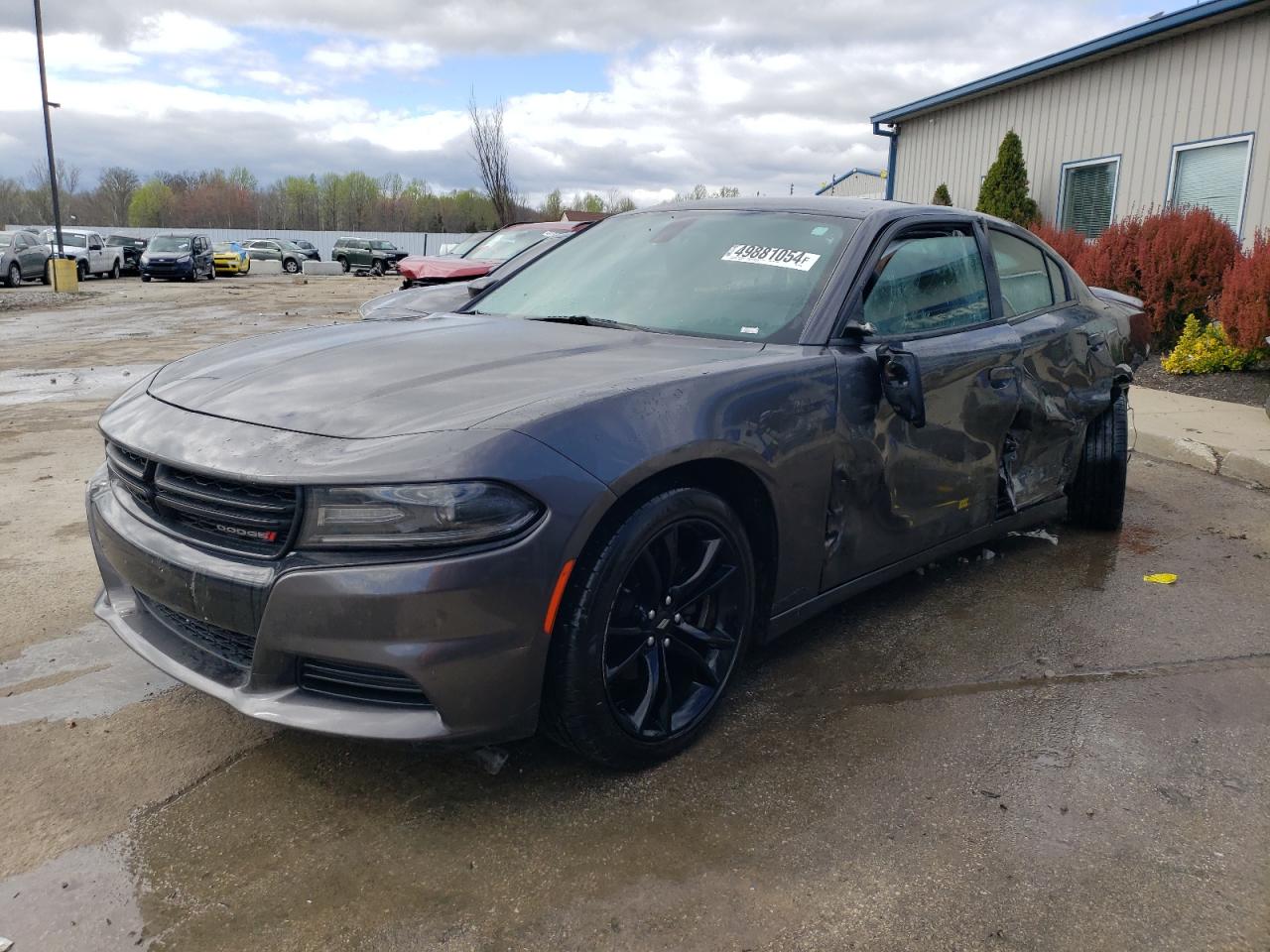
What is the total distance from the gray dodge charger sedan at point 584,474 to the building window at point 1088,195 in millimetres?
9649

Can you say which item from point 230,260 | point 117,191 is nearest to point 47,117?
point 230,260

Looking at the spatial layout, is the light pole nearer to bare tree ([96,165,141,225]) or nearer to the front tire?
the front tire

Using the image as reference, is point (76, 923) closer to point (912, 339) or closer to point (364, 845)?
point (364, 845)

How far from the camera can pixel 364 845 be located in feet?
7.69

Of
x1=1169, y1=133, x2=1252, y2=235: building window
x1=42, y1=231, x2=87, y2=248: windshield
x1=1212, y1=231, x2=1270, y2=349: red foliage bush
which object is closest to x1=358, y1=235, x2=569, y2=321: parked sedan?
x1=1212, y1=231, x2=1270, y2=349: red foliage bush

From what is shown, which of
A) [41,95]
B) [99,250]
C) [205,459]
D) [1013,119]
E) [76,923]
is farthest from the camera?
[99,250]

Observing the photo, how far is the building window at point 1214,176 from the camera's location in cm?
1023

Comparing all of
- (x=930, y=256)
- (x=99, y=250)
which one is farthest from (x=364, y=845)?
(x=99, y=250)

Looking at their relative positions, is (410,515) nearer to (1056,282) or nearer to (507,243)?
(1056,282)

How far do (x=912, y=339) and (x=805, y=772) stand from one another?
1540 mm

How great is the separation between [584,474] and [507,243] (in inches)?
472

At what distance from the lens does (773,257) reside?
11.0 feet

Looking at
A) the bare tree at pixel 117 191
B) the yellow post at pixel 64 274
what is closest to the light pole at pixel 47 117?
the yellow post at pixel 64 274

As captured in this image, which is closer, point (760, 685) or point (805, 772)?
point (805, 772)
